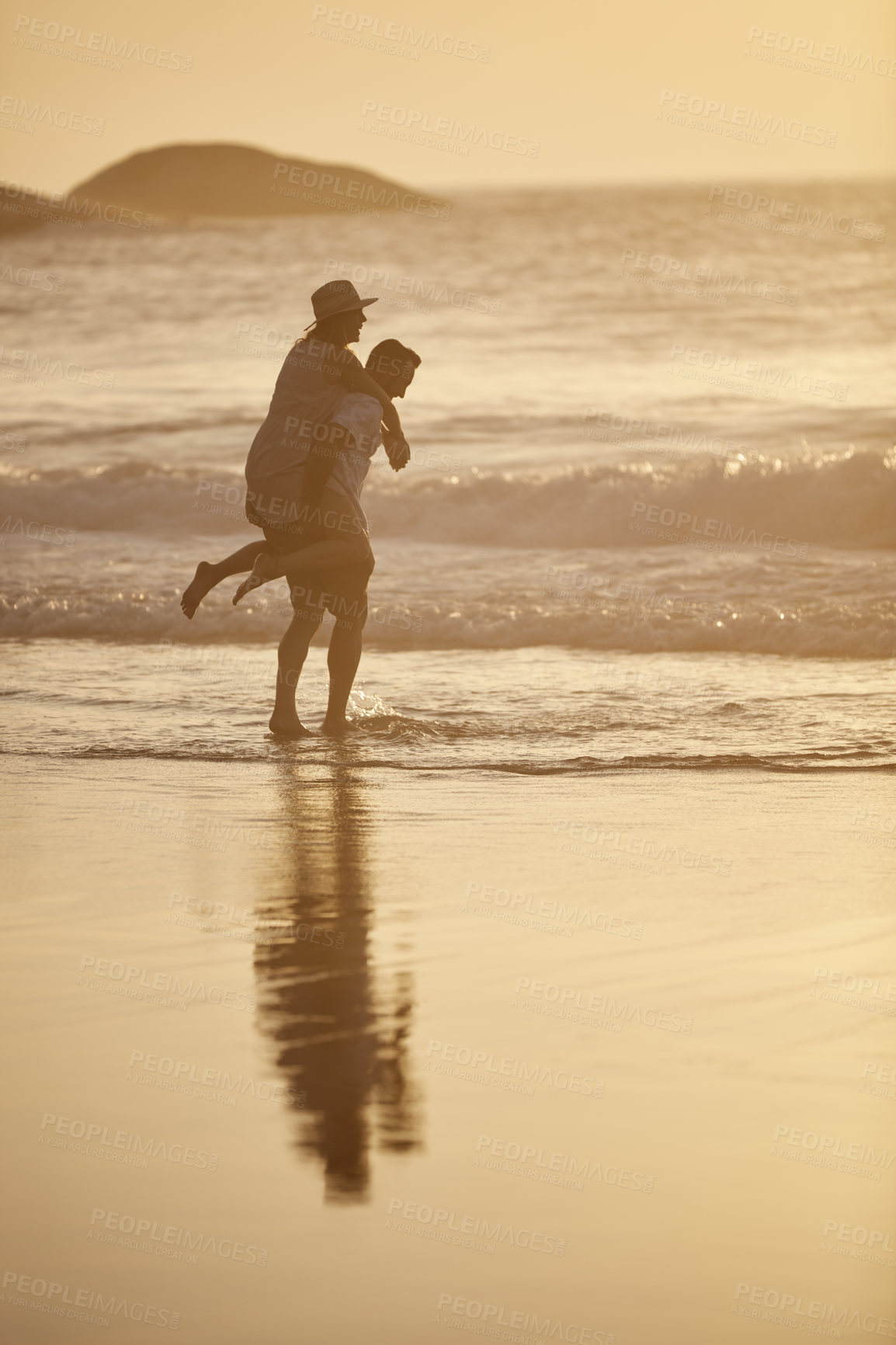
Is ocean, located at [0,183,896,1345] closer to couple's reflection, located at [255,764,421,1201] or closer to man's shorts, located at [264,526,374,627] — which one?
couple's reflection, located at [255,764,421,1201]

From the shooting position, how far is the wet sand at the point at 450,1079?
9.43ft

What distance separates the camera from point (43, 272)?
3975 cm

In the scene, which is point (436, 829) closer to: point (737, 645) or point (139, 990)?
point (139, 990)

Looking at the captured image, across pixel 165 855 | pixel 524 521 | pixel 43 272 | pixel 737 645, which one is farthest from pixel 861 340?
pixel 165 855

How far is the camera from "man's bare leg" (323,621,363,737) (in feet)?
24.0

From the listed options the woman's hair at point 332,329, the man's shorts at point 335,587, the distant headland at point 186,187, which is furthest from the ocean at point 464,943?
the distant headland at point 186,187

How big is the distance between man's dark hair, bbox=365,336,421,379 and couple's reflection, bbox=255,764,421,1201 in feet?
7.01

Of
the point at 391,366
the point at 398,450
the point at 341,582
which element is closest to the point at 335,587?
the point at 341,582

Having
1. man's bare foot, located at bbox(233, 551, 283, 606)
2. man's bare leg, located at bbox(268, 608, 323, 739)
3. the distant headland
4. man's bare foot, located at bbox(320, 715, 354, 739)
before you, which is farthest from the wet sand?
the distant headland

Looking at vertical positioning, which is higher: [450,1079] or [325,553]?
[325,553]

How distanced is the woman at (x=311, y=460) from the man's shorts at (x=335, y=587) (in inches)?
0.5

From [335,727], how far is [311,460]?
51.9 inches

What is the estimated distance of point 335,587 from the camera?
7164 mm

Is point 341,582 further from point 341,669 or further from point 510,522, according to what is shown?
point 510,522
